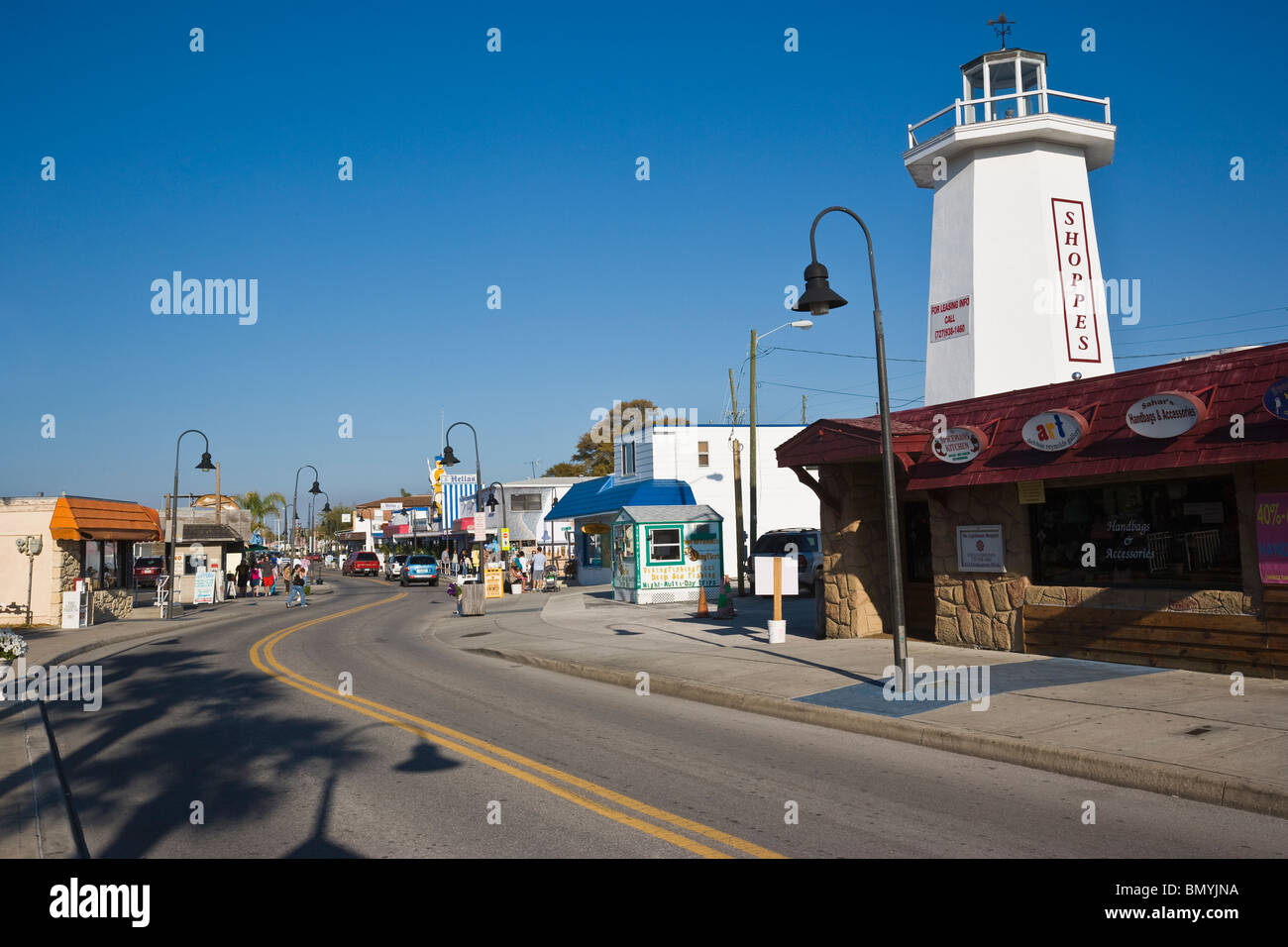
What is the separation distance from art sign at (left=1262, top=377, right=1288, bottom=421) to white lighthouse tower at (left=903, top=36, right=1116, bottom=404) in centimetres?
921

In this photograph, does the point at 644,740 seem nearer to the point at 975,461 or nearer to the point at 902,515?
the point at 975,461

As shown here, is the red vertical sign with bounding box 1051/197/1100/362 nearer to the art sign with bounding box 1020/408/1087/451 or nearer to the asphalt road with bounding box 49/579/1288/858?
the art sign with bounding box 1020/408/1087/451

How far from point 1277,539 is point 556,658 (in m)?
11.0

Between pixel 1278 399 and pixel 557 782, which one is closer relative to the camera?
pixel 557 782

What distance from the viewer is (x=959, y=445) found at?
1441 cm

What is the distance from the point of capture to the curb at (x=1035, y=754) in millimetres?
6957

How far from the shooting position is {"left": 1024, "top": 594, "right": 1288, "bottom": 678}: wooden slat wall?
1093 centimetres

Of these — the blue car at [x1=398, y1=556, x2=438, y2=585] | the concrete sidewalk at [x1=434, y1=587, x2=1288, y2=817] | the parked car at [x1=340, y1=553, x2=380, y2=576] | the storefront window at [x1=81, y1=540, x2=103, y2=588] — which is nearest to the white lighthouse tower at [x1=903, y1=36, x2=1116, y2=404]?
the concrete sidewalk at [x1=434, y1=587, x2=1288, y2=817]

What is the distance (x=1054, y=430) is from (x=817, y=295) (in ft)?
12.9

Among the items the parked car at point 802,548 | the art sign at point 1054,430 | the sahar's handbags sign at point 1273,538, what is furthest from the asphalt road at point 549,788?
the parked car at point 802,548

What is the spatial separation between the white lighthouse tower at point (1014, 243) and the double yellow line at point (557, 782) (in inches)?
540

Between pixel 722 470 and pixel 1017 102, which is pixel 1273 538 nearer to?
pixel 1017 102

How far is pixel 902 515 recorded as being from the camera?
17141 mm

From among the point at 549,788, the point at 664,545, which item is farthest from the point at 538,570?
the point at 549,788
